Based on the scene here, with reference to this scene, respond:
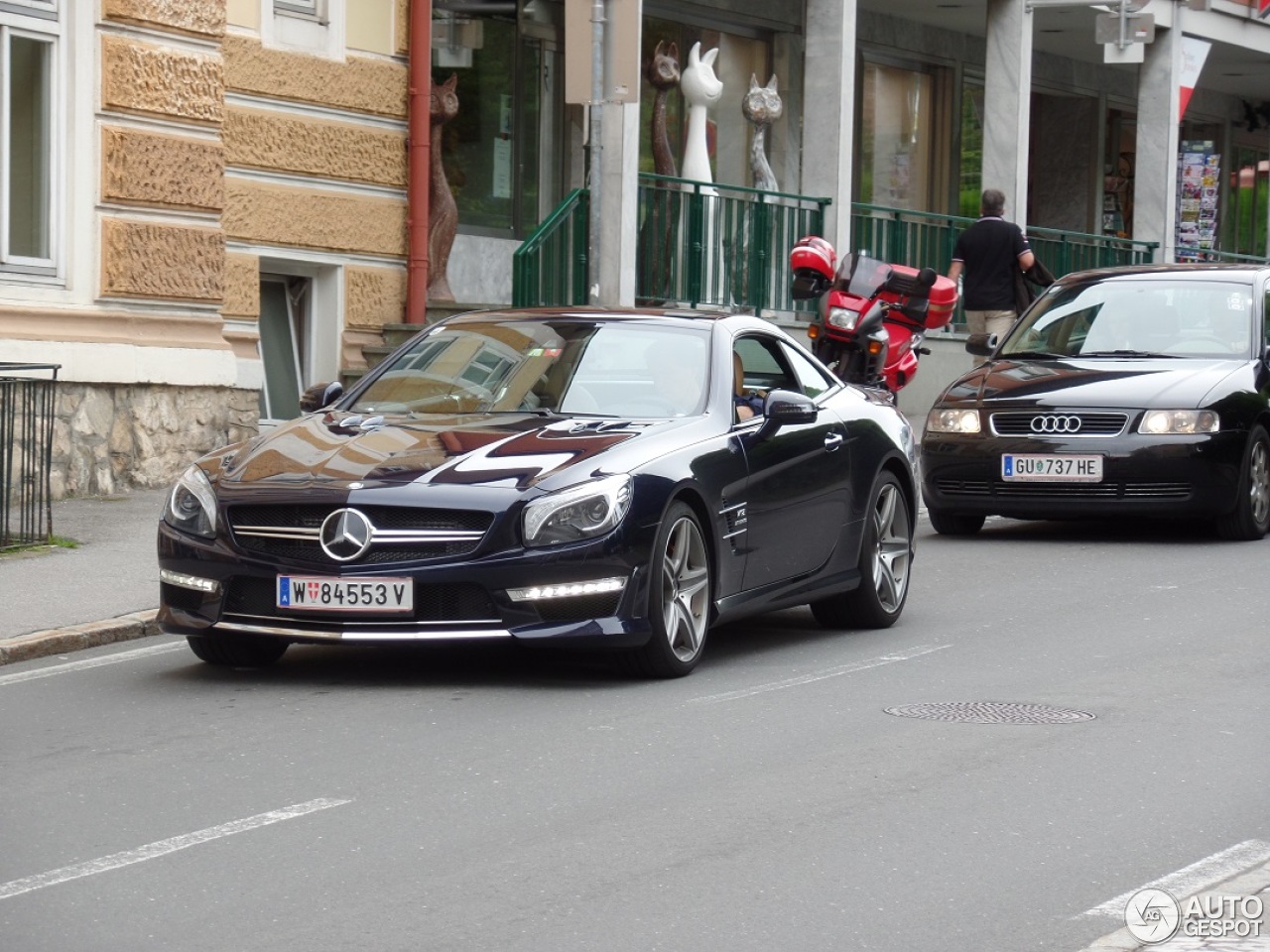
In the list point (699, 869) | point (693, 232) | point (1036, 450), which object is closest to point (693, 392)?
point (699, 869)

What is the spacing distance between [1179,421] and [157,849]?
30.6ft

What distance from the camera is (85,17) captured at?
15.5 metres

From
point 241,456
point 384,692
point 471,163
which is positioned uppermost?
point 471,163

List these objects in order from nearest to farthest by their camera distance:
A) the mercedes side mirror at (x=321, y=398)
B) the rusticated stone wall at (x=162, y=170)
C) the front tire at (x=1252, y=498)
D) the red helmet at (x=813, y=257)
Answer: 1. the mercedes side mirror at (x=321, y=398)
2. the front tire at (x=1252, y=498)
3. the rusticated stone wall at (x=162, y=170)
4. the red helmet at (x=813, y=257)

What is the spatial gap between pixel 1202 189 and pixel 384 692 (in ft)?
96.9

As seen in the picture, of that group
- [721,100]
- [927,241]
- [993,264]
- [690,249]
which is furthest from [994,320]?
[721,100]

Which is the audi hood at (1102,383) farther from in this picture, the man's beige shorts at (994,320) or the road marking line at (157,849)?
the road marking line at (157,849)

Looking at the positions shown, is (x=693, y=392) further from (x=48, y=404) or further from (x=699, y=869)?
(x=48, y=404)

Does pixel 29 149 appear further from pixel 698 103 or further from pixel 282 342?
pixel 698 103

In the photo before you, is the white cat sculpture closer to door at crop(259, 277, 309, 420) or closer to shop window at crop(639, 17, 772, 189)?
shop window at crop(639, 17, 772, 189)

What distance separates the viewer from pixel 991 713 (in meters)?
8.50

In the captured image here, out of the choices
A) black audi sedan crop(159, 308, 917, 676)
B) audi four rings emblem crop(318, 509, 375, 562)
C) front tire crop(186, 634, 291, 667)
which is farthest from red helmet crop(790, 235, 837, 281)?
audi four rings emblem crop(318, 509, 375, 562)

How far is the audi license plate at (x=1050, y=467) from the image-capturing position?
46.6 ft

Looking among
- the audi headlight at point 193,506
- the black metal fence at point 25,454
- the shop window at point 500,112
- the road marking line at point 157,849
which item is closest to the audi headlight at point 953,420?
the black metal fence at point 25,454
